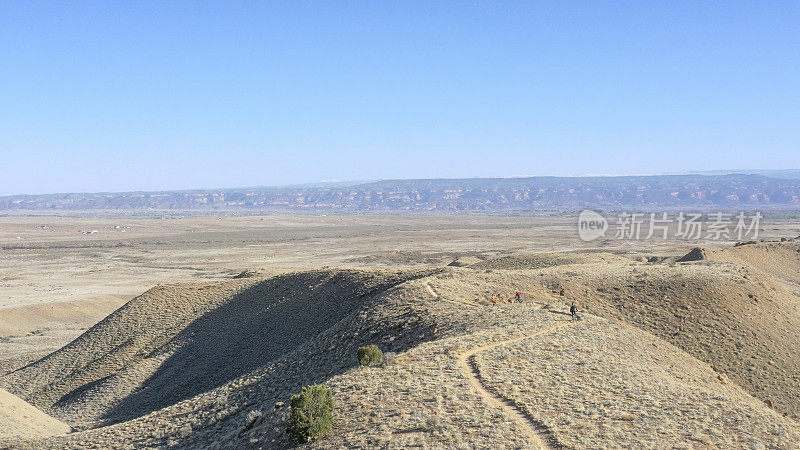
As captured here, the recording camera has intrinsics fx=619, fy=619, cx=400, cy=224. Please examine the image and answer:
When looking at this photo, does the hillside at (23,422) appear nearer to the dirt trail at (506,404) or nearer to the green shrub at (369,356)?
the green shrub at (369,356)

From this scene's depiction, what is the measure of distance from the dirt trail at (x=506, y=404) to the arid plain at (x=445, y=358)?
48 millimetres

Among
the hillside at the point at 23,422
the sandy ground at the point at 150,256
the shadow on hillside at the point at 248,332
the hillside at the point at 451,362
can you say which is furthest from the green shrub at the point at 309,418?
the sandy ground at the point at 150,256

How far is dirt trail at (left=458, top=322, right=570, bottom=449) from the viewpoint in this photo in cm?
1170

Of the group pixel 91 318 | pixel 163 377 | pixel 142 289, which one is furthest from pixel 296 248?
pixel 163 377

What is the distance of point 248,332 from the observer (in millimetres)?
31734

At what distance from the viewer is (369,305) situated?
25.9m

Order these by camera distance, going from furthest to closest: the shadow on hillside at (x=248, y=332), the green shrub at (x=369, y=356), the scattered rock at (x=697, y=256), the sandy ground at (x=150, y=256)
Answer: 1. the sandy ground at (x=150, y=256)
2. the scattered rock at (x=697, y=256)
3. the shadow on hillside at (x=248, y=332)
4. the green shrub at (x=369, y=356)

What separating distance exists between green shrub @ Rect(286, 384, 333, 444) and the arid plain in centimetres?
35

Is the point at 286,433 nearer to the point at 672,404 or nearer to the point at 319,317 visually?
the point at 672,404

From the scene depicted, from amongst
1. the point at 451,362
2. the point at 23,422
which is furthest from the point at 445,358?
the point at 23,422

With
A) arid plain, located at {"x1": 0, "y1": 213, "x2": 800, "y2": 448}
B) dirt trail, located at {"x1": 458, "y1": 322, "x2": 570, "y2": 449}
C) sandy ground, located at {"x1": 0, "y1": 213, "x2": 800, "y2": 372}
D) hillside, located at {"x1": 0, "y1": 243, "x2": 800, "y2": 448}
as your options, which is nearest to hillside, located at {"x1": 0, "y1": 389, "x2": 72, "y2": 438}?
arid plain, located at {"x1": 0, "y1": 213, "x2": 800, "y2": 448}

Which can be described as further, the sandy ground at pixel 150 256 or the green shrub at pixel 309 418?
the sandy ground at pixel 150 256

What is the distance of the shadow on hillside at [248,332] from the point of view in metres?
27.6

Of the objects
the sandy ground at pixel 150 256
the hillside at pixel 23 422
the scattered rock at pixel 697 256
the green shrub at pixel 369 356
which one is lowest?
the sandy ground at pixel 150 256
